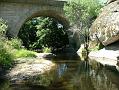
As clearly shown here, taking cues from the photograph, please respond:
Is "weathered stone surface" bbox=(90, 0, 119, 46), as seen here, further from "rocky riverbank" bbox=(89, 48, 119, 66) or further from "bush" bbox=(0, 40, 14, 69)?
"bush" bbox=(0, 40, 14, 69)

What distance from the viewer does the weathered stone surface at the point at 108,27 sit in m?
25.4

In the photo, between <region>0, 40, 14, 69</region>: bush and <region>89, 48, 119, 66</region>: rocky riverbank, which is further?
<region>89, 48, 119, 66</region>: rocky riverbank

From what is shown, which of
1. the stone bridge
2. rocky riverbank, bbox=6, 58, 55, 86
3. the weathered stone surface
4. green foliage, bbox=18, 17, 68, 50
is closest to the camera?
rocky riverbank, bbox=6, 58, 55, 86

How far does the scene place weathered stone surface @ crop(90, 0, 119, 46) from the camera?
25.4m

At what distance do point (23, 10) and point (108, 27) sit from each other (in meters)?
12.3

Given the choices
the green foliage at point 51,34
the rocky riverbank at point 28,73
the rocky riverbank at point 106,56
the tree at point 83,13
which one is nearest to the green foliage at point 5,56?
the rocky riverbank at point 28,73

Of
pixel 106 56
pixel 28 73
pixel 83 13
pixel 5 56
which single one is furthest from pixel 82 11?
pixel 28 73

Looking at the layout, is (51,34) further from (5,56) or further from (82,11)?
(5,56)

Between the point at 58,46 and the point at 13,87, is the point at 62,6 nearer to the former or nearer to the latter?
the point at 58,46

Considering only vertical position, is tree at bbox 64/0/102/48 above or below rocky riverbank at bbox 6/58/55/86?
above

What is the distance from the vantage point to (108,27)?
26703mm

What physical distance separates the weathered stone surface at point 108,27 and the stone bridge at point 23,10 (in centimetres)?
725

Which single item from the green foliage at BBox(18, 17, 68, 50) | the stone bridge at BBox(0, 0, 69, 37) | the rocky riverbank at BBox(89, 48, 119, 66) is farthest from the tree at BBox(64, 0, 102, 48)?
the green foliage at BBox(18, 17, 68, 50)

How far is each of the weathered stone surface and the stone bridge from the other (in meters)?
7.25
